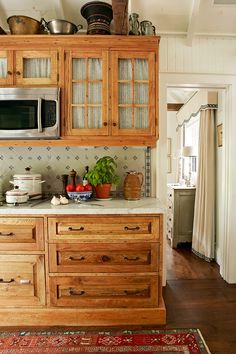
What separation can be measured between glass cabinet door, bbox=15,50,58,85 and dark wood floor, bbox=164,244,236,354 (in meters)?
2.36

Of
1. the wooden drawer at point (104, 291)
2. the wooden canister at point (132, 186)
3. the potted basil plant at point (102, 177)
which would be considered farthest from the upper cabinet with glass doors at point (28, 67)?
the wooden drawer at point (104, 291)

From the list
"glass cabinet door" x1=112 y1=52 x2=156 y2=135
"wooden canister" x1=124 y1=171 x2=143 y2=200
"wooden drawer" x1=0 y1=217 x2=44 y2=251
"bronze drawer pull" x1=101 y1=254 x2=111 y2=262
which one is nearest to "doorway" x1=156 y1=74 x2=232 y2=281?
"wooden canister" x1=124 y1=171 x2=143 y2=200

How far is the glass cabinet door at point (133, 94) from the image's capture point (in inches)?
84.4

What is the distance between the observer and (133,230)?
1942 millimetres

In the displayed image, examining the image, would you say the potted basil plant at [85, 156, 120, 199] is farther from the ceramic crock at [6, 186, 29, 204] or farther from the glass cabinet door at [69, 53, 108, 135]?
the ceramic crock at [6, 186, 29, 204]

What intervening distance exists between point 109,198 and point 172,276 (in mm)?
1319

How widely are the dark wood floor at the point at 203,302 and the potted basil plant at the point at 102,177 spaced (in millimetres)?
1240

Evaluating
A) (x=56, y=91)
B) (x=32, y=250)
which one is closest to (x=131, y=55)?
(x=56, y=91)

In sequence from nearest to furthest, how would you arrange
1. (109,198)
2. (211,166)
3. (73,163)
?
(109,198) < (73,163) < (211,166)

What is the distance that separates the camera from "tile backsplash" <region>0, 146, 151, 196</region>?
2.57m

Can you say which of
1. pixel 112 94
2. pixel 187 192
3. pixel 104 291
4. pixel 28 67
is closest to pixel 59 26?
pixel 28 67

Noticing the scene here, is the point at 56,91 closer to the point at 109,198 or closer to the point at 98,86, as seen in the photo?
the point at 98,86

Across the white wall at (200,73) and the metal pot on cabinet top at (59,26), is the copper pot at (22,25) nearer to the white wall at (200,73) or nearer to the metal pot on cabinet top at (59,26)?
the metal pot on cabinet top at (59,26)

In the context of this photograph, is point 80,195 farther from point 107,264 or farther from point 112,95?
point 112,95
